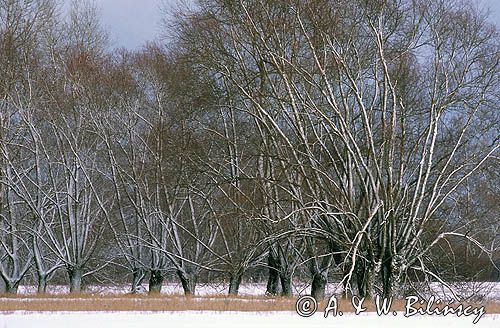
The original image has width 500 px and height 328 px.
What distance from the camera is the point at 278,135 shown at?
1973 centimetres

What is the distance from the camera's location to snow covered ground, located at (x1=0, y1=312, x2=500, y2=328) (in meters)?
11.4

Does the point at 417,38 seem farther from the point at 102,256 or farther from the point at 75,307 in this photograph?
the point at 102,256

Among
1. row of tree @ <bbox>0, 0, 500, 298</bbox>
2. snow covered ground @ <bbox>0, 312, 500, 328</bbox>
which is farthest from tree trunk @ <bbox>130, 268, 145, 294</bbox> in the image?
snow covered ground @ <bbox>0, 312, 500, 328</bbox>

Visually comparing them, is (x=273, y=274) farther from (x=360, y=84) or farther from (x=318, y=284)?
(x=360, y=84)

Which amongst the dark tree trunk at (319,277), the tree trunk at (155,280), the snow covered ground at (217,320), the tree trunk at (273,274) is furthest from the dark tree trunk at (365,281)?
the tree trunk at (155,280)

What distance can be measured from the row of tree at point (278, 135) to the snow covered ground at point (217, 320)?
6.93ft

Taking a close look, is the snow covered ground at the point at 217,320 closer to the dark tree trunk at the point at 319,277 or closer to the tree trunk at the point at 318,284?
the dark tree trunk at the point at 319,277

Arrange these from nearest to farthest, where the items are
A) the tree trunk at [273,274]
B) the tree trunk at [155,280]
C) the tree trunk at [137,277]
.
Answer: the tree trunk at [273,274]
the tree trunk at [155,280]
the tree trunk at [137,277]

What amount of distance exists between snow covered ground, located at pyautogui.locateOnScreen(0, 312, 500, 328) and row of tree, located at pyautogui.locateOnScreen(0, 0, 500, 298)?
2.11 m

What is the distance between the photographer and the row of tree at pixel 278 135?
17703mm

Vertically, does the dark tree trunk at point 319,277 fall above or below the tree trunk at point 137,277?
below

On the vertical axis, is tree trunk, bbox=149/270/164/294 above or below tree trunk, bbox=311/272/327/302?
above

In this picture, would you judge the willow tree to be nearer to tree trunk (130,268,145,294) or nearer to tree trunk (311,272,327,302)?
tree trunk (311,272,327,302)

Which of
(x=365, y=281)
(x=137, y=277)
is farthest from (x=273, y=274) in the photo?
(x=365, y=281)
